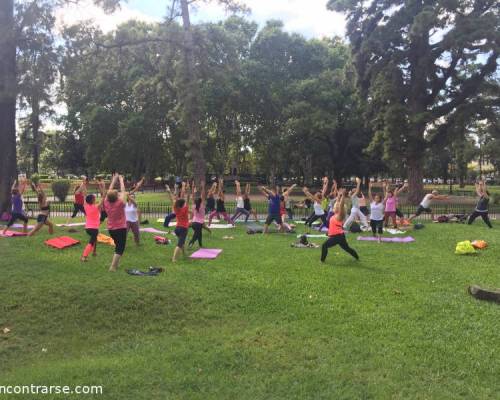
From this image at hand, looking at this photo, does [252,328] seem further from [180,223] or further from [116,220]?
[180,223]

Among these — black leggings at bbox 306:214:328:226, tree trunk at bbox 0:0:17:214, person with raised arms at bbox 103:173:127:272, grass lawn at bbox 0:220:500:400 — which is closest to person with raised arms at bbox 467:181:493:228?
black leggings at bbox 306:214:328:226

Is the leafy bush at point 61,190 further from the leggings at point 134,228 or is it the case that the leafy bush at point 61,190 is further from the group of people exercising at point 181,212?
the leggings at point 134,228

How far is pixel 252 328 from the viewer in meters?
6.60

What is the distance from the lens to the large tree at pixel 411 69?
1032 inches

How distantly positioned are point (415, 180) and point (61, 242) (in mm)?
24811

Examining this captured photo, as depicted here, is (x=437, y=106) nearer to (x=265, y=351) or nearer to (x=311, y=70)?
(x=311, y=70)

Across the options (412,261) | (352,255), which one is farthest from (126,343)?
Result: (412,261)

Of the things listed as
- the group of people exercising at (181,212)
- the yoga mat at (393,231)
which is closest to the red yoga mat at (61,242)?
the group of people exercising at (181,212)

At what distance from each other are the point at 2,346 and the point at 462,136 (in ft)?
92.5

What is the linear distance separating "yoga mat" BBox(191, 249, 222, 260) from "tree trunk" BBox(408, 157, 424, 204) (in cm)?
2196

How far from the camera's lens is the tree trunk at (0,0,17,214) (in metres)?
13.9

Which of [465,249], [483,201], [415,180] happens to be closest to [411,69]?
[415,180]

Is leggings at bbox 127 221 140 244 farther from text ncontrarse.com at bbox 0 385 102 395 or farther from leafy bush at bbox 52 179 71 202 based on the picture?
leafy bush at bbox 52 179 71 202

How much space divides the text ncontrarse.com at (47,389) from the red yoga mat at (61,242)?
6.95 meters
